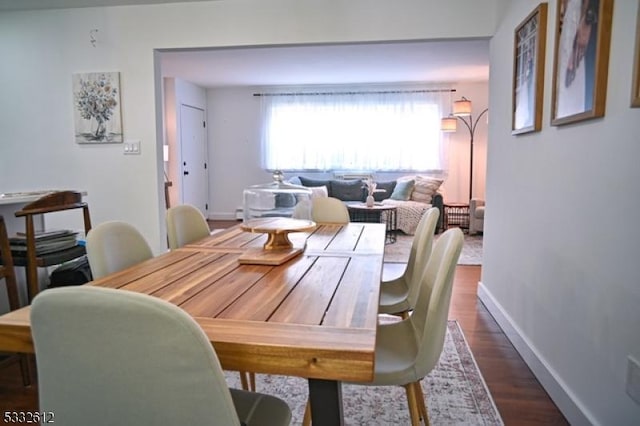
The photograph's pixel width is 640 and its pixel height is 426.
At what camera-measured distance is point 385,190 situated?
695 centimetres

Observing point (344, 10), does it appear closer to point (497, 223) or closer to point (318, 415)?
point (497, 223)

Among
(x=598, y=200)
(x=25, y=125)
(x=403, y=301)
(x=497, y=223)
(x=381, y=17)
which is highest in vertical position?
(x=381, y=17)

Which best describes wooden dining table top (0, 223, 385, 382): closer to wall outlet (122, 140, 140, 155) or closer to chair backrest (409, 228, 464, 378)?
chair backrest (409, 228, 464, 378)

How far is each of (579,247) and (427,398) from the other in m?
0.94

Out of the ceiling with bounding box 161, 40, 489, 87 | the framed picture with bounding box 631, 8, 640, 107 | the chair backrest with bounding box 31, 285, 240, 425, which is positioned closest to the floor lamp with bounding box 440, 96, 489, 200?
the ceiling with bounding box 161, 40, 489, 87

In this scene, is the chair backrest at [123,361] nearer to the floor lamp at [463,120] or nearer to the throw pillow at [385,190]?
the floor lamp at [463,120]

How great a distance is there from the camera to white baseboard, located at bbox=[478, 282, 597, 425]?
1742mm

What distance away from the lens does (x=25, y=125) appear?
3795 millimetres

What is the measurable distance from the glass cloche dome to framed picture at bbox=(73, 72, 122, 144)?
225cm

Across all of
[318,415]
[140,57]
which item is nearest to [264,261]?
[318,415]

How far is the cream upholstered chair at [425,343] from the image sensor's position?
1.30 m

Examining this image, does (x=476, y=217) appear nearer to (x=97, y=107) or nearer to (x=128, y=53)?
(x=128, y=53)

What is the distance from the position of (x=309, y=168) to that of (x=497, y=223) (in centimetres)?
476

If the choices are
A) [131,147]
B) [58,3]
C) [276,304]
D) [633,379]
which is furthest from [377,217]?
[276,304]
